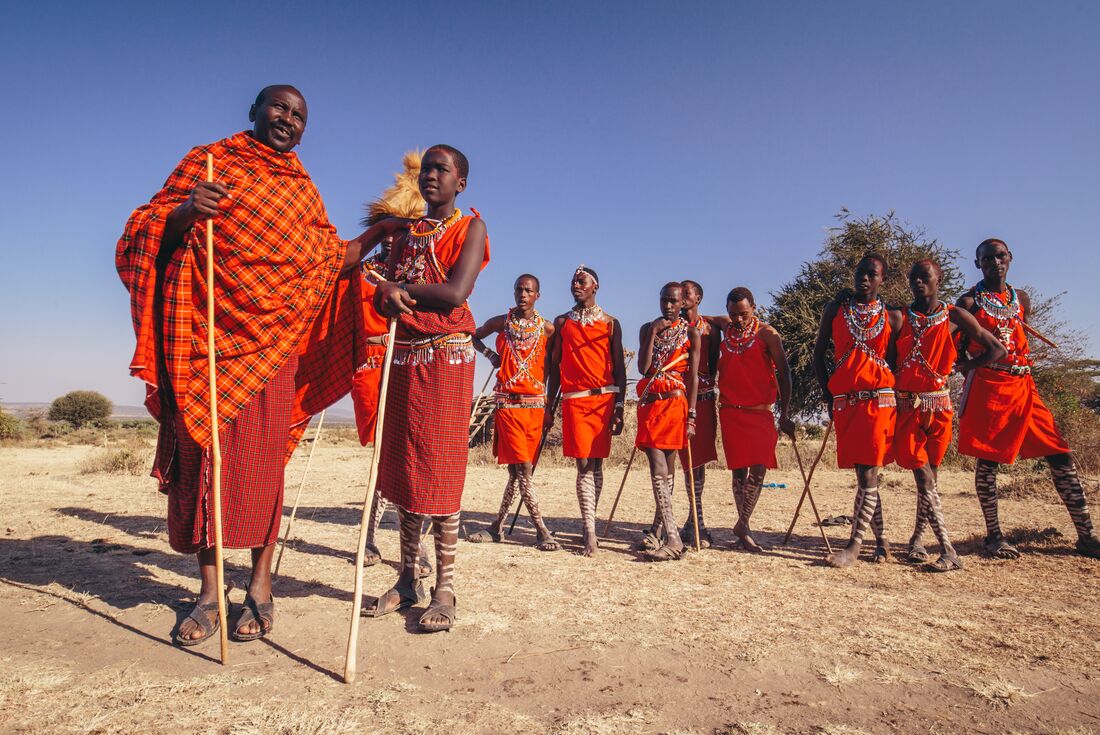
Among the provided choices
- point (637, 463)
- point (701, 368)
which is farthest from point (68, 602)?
point (637, 463)

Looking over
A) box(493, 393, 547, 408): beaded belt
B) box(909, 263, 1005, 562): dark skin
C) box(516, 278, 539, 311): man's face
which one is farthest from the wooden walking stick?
box(909, 263, 1005, 562): dark skin

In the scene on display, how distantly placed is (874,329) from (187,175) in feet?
16.9

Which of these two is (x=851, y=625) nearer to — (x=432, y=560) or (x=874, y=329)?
(x=874, y=329)

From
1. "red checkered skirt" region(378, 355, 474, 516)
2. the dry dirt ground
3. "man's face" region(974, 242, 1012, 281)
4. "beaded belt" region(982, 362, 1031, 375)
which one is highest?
"man's face" region(974, 242, 1012, 281)

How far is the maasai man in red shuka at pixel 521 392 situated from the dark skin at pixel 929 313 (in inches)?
127

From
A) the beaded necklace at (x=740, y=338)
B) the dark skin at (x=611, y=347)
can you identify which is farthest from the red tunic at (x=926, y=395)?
the dark skin at (x=611, y=347)

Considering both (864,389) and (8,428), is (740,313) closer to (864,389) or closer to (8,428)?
(864,389)

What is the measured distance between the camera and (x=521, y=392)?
21.5 feet

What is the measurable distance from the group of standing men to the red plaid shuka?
0.03 feet

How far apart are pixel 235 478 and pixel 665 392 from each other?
12.4 ft

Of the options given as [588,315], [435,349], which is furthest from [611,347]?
[435,349]

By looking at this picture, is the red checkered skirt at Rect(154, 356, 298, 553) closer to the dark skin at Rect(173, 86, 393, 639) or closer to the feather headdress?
the dark skin at Rect(173, 86, 393, 639)

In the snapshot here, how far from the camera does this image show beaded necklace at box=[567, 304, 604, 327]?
6.56 metres

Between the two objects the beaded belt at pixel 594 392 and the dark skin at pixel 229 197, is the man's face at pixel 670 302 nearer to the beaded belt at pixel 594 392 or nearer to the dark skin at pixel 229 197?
the beaded belt at pixel 594 392
